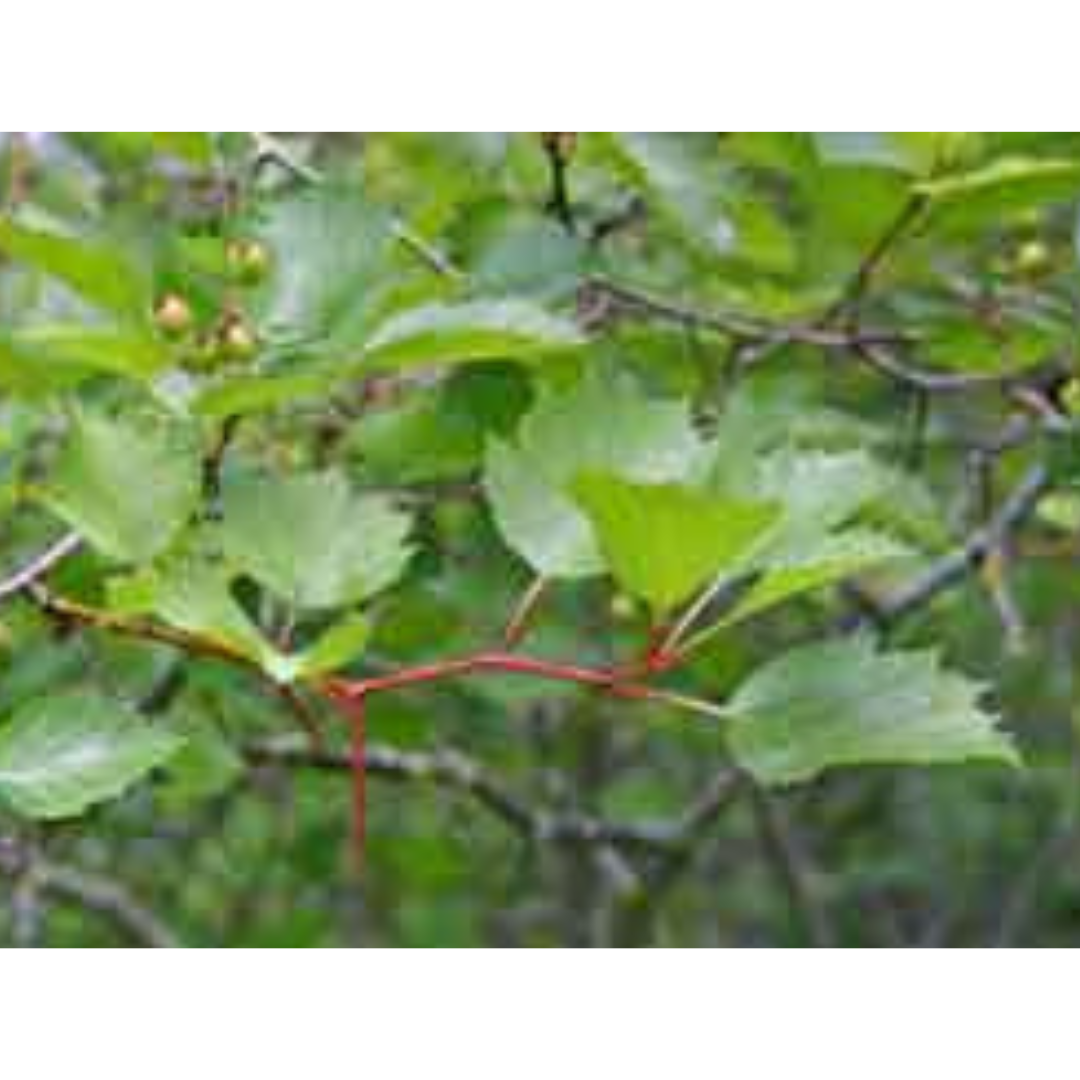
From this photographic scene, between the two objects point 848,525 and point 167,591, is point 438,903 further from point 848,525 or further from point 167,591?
point 167,591

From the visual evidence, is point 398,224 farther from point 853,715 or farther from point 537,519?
point 853,715

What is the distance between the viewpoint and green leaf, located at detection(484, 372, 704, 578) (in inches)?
48.8

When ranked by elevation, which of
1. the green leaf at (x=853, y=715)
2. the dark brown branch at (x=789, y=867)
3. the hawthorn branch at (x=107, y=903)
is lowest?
the dark brown branch at (x=789, y=867)

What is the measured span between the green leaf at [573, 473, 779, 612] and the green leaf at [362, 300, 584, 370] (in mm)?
198

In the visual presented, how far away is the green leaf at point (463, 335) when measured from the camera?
4.13ft

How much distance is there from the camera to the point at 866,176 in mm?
1674

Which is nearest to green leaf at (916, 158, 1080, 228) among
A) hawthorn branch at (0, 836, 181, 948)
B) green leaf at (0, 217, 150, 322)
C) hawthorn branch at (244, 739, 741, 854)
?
green leaf at (0, 217, 150, 322)

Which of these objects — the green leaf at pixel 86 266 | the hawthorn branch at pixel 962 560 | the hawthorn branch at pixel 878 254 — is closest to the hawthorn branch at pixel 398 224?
the green leaf at pixel 86 266

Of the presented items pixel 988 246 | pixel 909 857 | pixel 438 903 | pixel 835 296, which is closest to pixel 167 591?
pixel 835 296

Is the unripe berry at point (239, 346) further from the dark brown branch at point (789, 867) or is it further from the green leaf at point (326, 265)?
the dark brown branch at point (789, 867)

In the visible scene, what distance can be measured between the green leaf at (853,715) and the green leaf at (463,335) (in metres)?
0.23

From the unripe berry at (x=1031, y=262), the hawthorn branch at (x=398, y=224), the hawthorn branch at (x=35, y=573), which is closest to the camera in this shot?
the hawthorn branch at (x=35, y=573)

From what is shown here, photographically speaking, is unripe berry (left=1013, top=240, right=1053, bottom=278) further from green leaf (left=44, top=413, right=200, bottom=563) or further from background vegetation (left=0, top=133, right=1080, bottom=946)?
green leaf (left=44, top=413, right=200, bottom=563)

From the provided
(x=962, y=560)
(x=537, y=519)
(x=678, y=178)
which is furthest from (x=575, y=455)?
(x=962, y=560)
